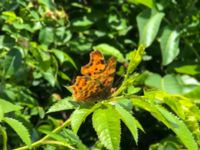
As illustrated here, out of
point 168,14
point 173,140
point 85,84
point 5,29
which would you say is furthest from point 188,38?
point 85,84

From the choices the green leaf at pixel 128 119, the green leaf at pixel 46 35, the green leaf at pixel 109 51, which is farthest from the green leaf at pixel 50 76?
the green leaf at pixel 128 119

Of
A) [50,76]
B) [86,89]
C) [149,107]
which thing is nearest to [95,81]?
[86,89]

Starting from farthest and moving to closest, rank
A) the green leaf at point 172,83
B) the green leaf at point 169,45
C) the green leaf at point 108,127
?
1. the green leaf at point 169,45
2. the green leaf at point 172,83
3. the green leaf at point 108,127

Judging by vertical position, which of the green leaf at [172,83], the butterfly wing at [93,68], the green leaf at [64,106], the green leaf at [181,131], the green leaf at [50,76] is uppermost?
the butterfly wing at [93,68]

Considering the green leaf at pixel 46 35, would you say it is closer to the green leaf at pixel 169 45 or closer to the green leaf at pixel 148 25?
the green leaf at pixel 148 25

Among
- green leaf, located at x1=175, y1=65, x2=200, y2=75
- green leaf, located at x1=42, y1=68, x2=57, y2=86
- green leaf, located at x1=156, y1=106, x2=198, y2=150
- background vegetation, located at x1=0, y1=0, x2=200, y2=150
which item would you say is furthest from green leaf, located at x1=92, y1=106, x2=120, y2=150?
green leaf, located at x1=175, y1=65, x2=200, y2=75

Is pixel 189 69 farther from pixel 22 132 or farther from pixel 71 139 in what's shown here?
pixel 22 132

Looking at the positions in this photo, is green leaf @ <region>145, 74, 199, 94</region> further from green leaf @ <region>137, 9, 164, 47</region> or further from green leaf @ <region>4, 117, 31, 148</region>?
green leaf @ <region>4, 117, 31, 148</region>
